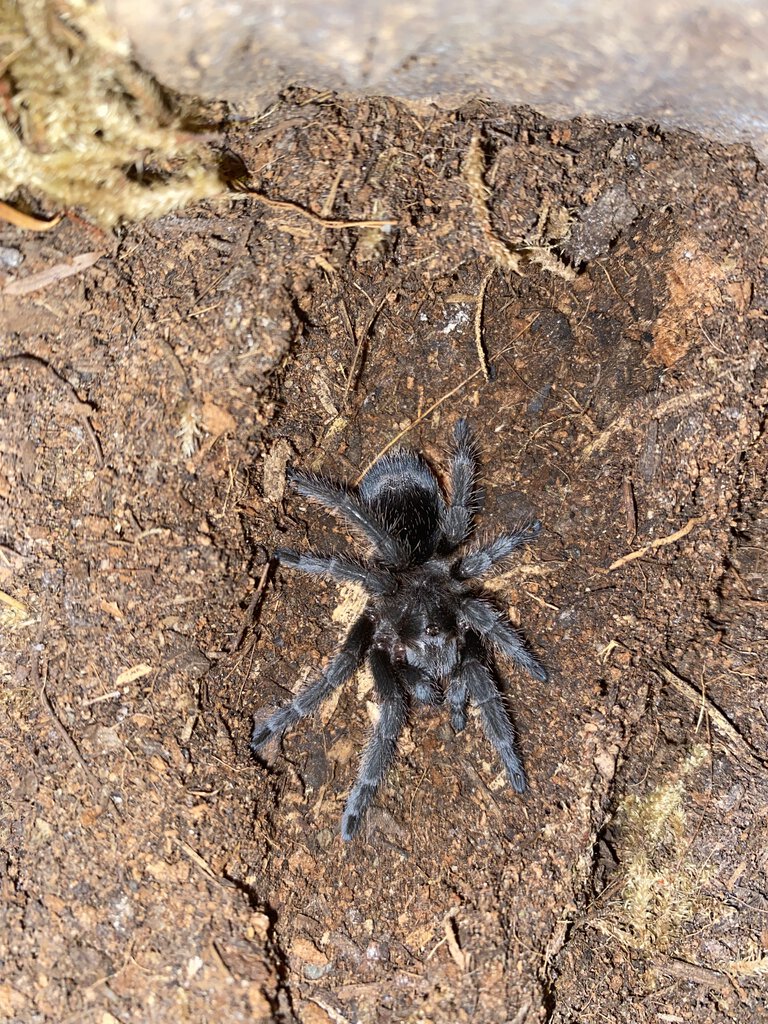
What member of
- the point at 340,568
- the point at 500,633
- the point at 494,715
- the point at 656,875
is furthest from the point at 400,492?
the point at 656,875

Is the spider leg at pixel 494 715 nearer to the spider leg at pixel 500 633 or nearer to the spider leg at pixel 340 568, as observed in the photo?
the spider leg at pixel 500 633

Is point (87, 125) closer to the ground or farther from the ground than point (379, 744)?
farther from the ground

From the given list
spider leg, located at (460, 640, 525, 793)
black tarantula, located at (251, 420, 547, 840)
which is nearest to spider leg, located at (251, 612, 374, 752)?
black tarantula, located at (251, 420, 547, 840)

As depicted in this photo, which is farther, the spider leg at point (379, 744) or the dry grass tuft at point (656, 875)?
the dry grass tuft at point (656, 875)

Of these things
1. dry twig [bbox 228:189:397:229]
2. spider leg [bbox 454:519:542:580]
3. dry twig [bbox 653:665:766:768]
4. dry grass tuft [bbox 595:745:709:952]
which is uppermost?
dry twig [bbox 228:189:397:229]

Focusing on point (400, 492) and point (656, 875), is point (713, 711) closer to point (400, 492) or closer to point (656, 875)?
point (656, 875)

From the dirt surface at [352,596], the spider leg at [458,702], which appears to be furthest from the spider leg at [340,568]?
the spider leg at [458,702]

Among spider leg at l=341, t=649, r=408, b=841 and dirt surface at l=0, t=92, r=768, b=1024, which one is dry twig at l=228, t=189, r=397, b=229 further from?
spider leg at l=341, t=649, r=408, b=841

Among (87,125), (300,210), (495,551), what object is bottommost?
(495,551)
